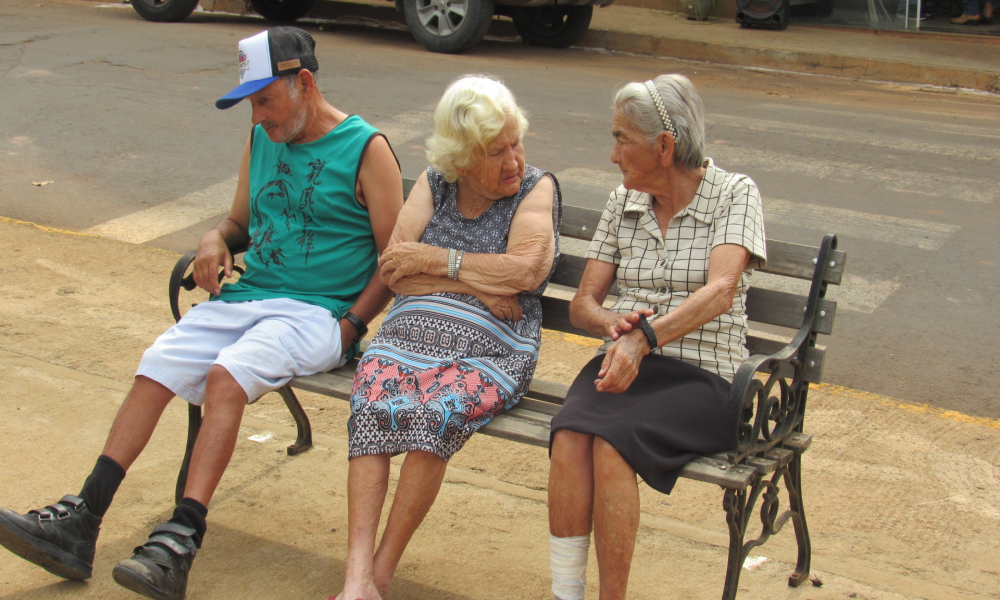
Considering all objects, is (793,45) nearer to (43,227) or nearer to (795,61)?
(795,61)

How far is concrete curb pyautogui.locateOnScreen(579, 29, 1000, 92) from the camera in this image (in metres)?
11.0

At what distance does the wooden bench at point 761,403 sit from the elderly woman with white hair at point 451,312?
0.47 ft

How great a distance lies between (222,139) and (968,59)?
28.3ft

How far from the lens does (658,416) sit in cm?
256

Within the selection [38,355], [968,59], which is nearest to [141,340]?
[38,355]

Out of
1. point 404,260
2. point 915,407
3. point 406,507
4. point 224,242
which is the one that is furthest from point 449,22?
point 406,507

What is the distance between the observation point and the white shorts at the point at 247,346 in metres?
2.91

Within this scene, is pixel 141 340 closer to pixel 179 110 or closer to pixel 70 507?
pixel 70 507

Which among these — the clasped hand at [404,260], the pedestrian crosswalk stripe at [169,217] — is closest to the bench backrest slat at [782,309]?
the clasped hand at [404,260]

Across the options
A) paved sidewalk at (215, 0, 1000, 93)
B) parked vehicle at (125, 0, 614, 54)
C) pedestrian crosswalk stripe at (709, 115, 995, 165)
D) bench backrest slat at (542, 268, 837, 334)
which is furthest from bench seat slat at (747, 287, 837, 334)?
paved sidewalk at (215, 0, 1000, 93)

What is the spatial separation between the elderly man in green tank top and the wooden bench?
16cm

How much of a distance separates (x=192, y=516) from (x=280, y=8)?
12088 mm

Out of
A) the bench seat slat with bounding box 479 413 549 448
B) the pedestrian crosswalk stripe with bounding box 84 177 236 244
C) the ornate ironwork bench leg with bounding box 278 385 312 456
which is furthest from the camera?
the pedestrian crosswalk stripe with bounding box 84 177 236 244

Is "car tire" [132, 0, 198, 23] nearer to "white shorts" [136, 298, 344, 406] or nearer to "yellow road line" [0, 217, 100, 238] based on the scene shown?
"yellow road line" [0, 217, 100, 238]
